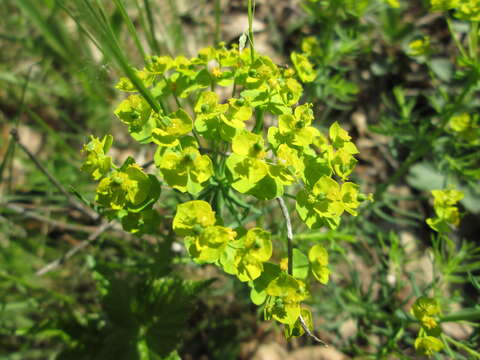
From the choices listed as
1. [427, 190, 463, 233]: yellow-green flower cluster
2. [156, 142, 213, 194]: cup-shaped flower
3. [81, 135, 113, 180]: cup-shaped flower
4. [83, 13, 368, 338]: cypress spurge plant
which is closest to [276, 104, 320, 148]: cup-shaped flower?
[83, 13, 368, 338]: cypress spurge plant

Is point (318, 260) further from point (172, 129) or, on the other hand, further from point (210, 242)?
point (172, 129)

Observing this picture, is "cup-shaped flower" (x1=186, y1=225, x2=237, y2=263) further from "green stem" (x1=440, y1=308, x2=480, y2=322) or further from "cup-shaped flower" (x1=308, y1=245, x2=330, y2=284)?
"green stem" (x1=440, y1=308, x2=480, y2=322)

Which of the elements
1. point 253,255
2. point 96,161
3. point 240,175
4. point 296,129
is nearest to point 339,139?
point 296,129

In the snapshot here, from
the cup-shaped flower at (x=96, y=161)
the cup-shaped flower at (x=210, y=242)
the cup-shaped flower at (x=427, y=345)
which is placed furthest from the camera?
the cup-shaped flower at (x=427, y=345)

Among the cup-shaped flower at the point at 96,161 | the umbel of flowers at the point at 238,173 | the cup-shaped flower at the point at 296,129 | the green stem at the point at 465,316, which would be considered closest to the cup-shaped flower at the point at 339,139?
the umbel of flowers at the point at 238,173

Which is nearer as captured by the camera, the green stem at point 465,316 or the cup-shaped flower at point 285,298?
the cup-shaped flower at point 285,298

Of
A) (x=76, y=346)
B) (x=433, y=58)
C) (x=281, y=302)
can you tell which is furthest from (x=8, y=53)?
(x=433, y=58)

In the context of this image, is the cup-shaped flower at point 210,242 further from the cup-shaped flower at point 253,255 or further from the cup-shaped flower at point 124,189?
the cup-shaped flower at point 124,189

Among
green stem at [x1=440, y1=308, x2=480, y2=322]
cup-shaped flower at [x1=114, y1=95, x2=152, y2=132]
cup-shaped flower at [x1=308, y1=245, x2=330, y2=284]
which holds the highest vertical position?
cup-shaped flower at [x1=114, y1=95, x2=152, y2=132]

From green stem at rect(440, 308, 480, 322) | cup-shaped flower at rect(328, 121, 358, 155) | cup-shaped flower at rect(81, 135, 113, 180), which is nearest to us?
cup-shaped flower at rect(81, 135, 113, 180)
